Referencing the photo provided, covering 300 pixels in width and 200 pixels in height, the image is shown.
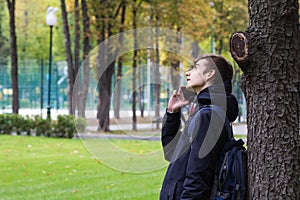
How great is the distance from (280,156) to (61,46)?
45.7 metres

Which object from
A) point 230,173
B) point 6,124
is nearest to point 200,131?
point 230,173

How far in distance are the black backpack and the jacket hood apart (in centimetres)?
6

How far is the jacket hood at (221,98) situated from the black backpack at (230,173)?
2.5 inches

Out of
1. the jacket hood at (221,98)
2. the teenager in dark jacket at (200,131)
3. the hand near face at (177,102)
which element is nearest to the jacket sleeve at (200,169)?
the teenager in dark jacket at (200,131)

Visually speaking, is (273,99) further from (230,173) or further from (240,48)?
(230,173)

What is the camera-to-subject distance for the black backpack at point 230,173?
3477 millimetres

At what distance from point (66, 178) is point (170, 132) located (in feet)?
21.6

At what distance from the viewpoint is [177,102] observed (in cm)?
393

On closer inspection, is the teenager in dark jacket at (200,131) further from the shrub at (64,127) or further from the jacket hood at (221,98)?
the shrub at (64,127)

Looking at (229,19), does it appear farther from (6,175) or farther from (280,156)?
(280,156)

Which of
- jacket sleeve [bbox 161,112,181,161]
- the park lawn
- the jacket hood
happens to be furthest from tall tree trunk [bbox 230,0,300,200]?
the park lawn

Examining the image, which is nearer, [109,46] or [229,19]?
[109,46]

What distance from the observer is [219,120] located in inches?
140

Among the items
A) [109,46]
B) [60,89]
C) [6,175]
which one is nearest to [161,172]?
[6,175]
